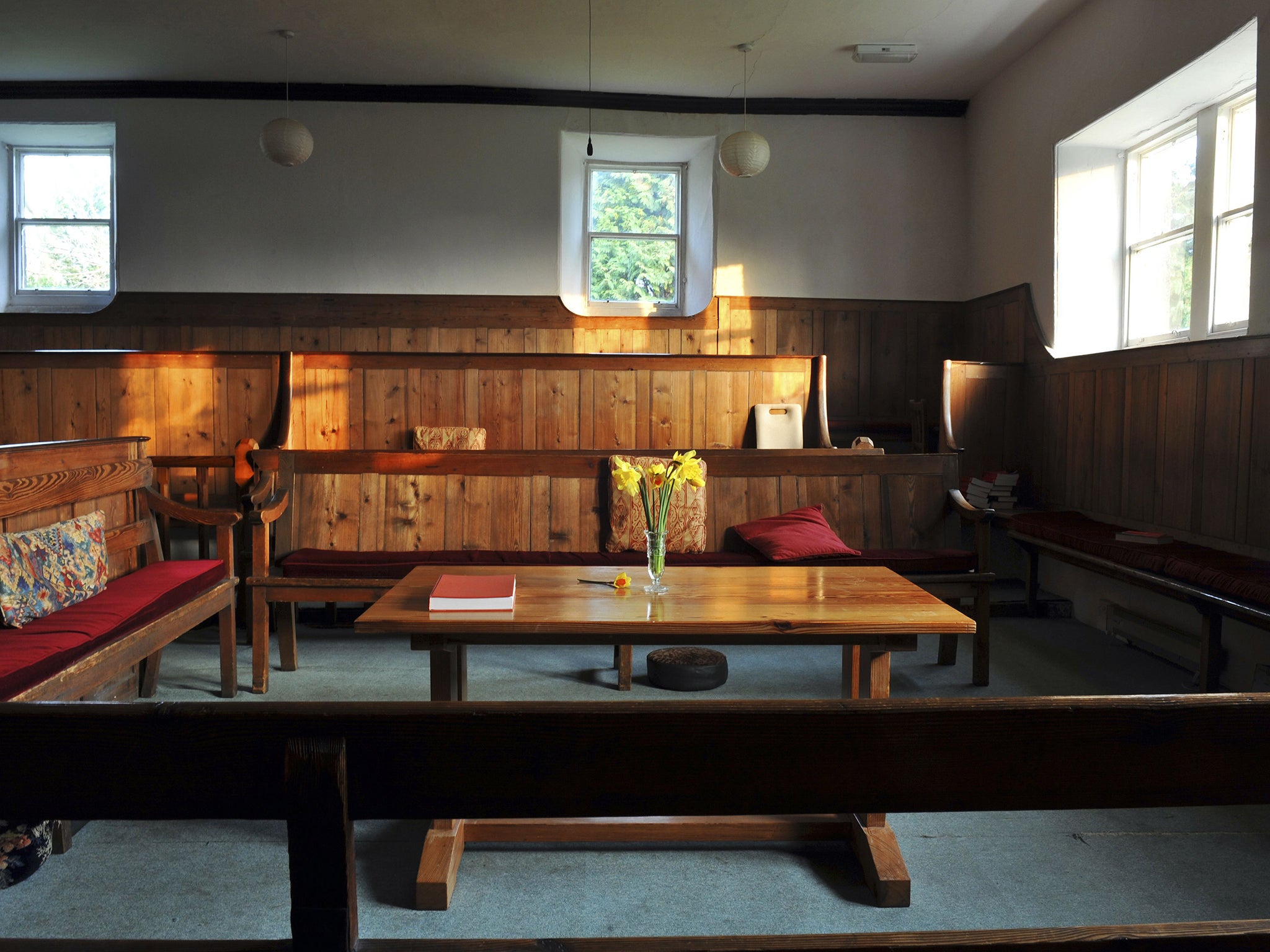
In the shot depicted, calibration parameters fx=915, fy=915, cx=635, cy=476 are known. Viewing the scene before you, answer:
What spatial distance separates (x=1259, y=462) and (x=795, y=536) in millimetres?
2015

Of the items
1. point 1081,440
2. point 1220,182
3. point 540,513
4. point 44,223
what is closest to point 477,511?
point 540,513

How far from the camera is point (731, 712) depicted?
801 millimetres

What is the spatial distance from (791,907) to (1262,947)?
1266 mm

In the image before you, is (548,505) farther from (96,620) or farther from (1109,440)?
(1109,440)

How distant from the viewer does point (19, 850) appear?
6.73 feet

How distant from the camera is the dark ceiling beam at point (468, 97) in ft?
23.4

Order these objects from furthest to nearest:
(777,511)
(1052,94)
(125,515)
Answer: (1052,94) < (777,511) < (125,515)

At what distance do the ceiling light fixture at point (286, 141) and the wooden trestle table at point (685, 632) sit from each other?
4.56m

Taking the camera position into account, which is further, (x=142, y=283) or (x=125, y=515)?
(x=142, y=283)

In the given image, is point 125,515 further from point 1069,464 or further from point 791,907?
point 1069,464

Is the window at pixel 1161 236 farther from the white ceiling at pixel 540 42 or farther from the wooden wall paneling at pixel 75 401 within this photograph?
the wooden wall paneling at pixel 75 401

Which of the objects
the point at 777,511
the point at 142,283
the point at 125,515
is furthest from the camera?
the point at 142,283

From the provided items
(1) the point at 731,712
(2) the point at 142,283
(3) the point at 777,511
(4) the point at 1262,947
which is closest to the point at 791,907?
(4) the point at 1262,947

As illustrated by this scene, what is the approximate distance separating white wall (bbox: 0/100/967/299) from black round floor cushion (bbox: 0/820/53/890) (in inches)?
228
